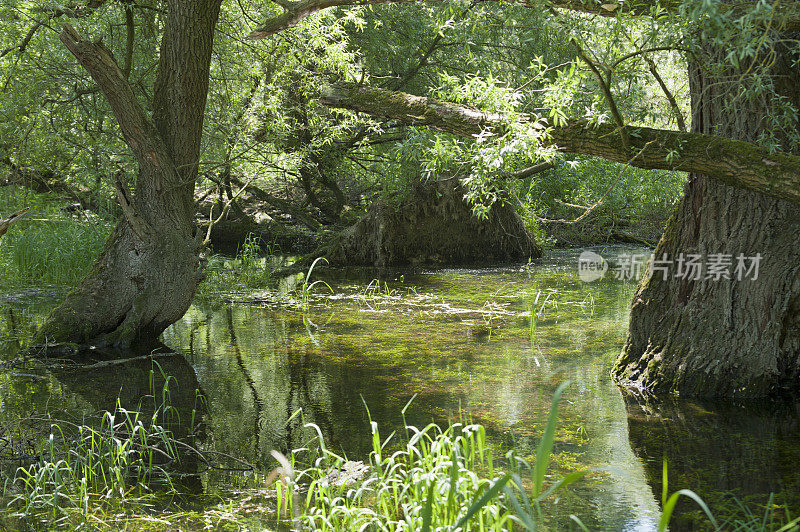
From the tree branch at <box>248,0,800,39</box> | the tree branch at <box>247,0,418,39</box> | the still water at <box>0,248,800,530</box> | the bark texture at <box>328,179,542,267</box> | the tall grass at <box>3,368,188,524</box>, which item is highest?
the tree branch at <box>247,0,418,39</box>

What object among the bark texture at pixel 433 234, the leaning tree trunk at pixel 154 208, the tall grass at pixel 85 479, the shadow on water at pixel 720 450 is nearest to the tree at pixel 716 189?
the shadow on water at pixel 720 450

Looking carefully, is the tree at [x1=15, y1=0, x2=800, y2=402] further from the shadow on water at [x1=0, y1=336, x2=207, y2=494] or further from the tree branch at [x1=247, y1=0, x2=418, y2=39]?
the shadow on water at [x1=0, y1=336, x2=207, y2=494]

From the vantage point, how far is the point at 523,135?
17.0 ft

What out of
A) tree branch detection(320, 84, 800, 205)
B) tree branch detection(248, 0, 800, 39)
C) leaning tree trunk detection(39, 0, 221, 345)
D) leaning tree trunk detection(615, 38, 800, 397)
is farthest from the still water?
tree branch detection(248, 0, 800, 39)

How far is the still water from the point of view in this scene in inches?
149

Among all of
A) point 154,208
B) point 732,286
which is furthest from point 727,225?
point 154,208

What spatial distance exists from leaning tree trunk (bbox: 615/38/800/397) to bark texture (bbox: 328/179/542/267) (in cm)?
751

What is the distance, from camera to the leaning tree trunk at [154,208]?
6.75 m

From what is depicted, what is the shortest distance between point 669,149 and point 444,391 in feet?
7.63

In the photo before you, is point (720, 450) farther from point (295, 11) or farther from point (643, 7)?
point (295, 11)

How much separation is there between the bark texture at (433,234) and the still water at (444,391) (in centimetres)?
347

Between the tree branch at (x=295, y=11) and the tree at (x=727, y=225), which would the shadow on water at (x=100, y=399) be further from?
the tree branch at (x=295, y=11)

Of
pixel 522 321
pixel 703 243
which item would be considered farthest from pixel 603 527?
pixel 522 321

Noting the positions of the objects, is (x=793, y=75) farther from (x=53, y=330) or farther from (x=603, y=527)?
(x=53, y=330)
